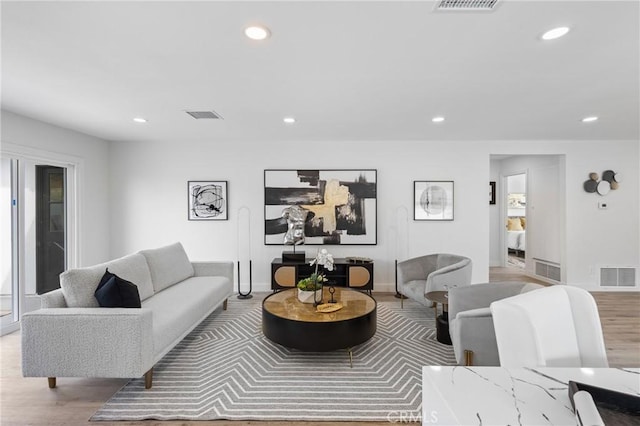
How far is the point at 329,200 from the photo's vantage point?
4781 millimetres

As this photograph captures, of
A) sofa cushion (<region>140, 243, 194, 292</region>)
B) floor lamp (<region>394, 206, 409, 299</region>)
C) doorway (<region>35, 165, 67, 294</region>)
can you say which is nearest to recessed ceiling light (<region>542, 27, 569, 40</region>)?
floor lamp (<region>394, 206, 409, 299</region>)

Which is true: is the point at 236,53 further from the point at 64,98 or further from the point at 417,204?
the point at 417,204

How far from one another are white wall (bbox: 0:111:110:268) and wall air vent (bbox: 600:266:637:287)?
8.29 metres

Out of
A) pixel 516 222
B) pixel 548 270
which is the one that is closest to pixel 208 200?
pixel 548 270

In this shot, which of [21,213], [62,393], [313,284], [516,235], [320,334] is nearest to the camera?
[62,393]

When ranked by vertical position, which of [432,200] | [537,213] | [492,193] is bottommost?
[537,213]

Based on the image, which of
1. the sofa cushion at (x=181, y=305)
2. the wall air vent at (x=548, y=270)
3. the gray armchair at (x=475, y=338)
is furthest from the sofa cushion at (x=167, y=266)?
the wall air vent at (x=548, y=270)

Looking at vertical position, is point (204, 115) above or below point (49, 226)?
above

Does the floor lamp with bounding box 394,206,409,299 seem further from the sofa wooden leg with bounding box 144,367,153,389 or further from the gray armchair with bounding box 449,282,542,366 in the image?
the sofa wooden leg with bounding box 144,367,153,389

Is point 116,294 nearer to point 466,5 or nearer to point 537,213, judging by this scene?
point 466,5

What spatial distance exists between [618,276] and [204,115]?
6.85 m

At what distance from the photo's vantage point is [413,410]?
80.0 inches

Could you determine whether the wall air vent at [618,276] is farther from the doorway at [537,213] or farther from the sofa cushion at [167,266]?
the sofa cushion at [167,266]

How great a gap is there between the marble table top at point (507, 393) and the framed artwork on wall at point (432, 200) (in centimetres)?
396
